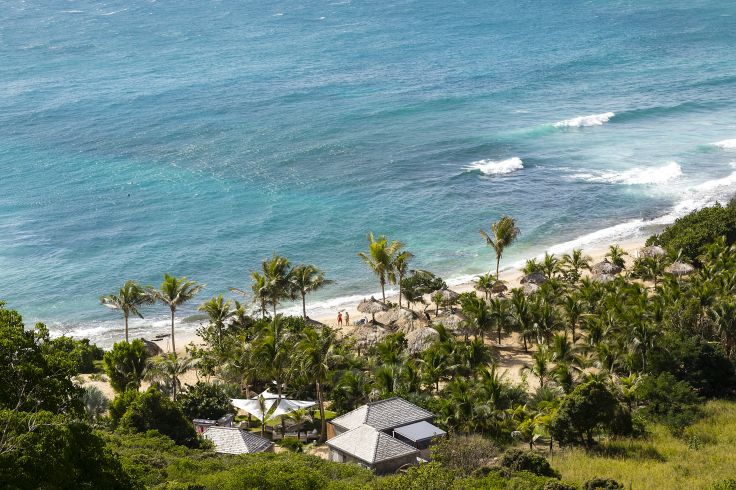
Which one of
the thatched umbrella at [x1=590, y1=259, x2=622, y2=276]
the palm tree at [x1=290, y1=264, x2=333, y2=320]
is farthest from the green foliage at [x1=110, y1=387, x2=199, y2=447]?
the thatched umbrella at [x1=590, y1=259, x2=622, y2=276]

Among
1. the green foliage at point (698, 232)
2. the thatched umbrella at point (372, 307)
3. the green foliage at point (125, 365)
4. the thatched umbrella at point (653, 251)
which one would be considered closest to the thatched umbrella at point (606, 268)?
the thatched umbrella at point (653, 251)

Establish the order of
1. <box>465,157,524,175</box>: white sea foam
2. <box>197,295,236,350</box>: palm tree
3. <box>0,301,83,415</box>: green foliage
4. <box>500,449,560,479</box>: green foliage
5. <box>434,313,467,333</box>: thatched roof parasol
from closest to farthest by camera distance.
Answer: <box>0,301,83,415</box>: green foliage, <box>500,449,560,479</box>: green foliage, <box>197,295,236,350</box>: palm tree, <box>434,313,467,333</box>: thatched roof parasol, <box>465,157,524,175</box>: white sea foam

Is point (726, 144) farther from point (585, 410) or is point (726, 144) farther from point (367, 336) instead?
point (585, 410)

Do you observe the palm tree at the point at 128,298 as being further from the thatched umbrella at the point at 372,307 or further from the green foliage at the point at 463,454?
the green foliage at the point at 463,454

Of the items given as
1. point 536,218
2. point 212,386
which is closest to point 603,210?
point 536,218

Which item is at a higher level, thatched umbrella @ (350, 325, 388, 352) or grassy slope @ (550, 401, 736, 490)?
thatched umbrella @ (350, 325, 388, 352)

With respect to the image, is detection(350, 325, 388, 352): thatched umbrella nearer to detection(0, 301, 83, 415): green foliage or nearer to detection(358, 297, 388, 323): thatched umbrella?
detection(358, 297, 388, 323): thatched umbrella
